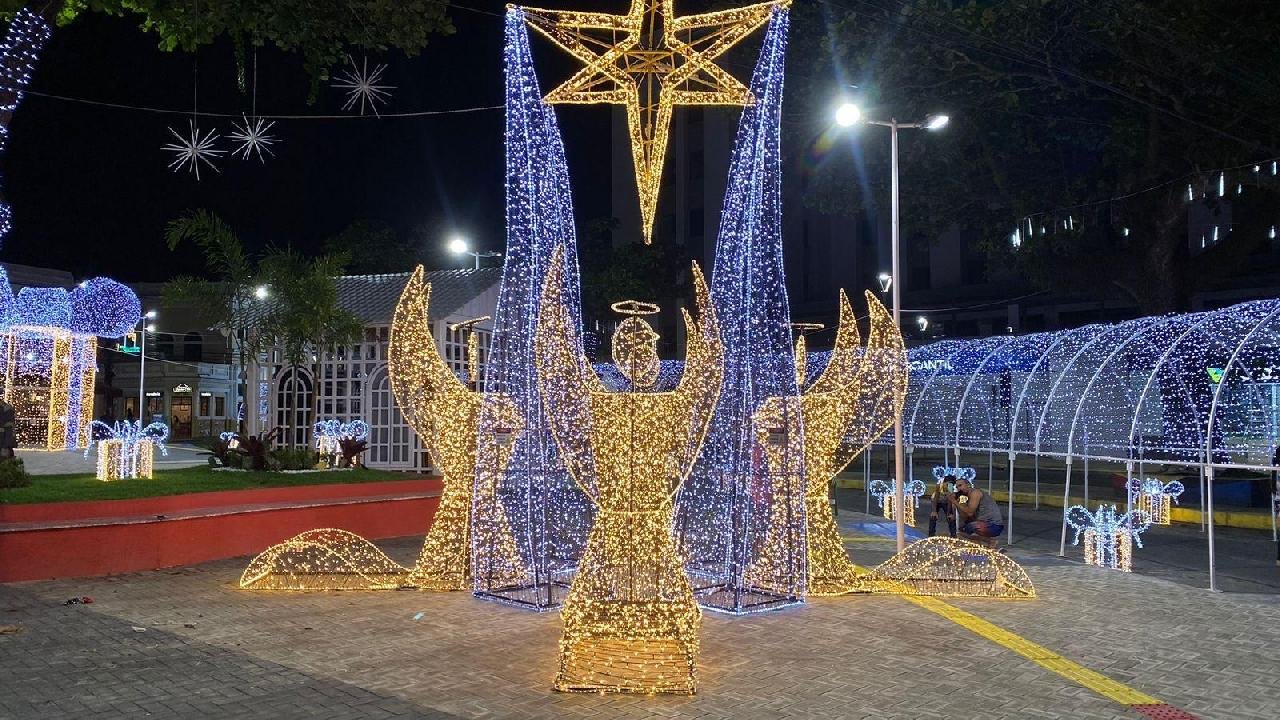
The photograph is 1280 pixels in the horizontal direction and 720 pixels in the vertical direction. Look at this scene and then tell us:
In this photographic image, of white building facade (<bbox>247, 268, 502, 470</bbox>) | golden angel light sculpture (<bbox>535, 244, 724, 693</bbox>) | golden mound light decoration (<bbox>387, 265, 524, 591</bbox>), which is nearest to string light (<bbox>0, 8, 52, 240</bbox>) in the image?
golden mound light decoration (<bbox>387, 265, 524, 591</bbox>)

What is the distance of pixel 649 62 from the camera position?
8156 millimetres

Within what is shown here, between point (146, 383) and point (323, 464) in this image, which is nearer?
point (323, 464)

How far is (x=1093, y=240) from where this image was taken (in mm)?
20438

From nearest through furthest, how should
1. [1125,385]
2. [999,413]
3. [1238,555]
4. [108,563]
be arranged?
[108,563], [1238,555], [1125,385], [999,413]

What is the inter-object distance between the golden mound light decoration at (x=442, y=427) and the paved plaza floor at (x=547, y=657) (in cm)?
36

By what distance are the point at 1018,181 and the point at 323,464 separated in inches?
626

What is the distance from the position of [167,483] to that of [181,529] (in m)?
2.76

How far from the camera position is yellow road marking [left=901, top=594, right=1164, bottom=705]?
20.6 ft

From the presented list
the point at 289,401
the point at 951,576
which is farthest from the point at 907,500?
the point at 289,401

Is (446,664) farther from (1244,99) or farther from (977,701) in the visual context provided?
(1244,99)

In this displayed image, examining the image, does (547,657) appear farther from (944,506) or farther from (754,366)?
(944,506)

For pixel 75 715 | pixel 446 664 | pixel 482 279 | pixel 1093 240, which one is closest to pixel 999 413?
pixel 1093 240

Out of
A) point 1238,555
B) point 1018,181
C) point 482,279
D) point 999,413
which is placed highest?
point 1018,181

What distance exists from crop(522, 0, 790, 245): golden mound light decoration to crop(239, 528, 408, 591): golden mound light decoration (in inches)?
187
